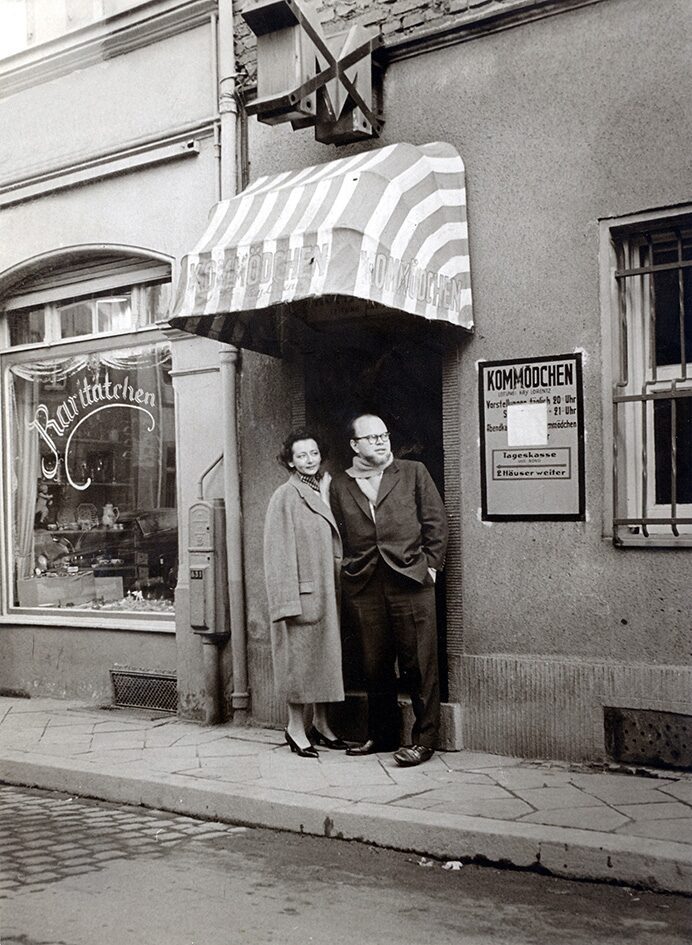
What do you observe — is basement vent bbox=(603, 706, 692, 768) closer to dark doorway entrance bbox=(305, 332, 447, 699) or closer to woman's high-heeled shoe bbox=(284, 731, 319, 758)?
dark doorway entrance bbox=(305, 332, 447, 699)

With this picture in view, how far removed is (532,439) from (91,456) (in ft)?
15.0

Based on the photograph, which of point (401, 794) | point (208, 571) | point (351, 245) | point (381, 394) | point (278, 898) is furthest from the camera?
point (208, 571)

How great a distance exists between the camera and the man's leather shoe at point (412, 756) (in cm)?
659

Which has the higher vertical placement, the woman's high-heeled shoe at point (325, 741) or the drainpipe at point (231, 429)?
the drainpipe at point (231, 429)

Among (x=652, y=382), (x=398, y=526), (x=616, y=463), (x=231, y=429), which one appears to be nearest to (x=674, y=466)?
(x=616, y=463)

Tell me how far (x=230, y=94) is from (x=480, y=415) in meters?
3.30

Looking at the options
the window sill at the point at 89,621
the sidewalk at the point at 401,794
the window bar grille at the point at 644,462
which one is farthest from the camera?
the window sill at the point at 89,621

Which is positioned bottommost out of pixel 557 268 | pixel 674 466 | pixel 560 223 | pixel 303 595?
pixel 303 595

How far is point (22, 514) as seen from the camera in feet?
34.1

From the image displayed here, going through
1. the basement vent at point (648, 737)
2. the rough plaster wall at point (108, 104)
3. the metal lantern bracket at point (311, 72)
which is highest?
the rough plaster wall at point (108, 104)

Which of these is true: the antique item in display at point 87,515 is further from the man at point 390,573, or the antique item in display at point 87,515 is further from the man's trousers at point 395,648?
the man's trousers at point 395,648

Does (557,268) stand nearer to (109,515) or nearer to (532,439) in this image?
(532,439)

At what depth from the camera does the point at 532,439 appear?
22.5ft

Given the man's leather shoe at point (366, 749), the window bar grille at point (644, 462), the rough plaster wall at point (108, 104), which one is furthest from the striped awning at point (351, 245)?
the man's leather shoe at point (366, 749)
